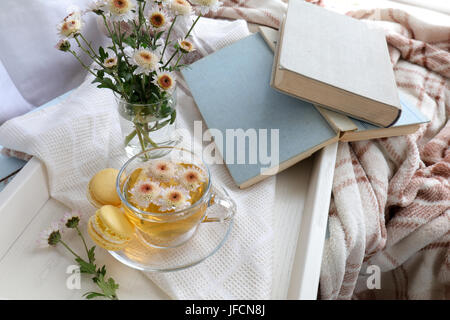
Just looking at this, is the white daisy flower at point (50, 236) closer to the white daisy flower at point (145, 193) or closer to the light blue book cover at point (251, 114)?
the white daisy flower at point (145, 193)

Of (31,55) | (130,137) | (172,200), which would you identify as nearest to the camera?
(172,200)

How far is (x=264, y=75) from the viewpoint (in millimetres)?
593

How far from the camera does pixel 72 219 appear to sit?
45 cm

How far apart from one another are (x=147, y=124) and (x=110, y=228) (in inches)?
5.3

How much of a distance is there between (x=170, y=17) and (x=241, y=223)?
251 millimetres

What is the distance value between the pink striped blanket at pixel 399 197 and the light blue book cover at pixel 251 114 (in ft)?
0.28

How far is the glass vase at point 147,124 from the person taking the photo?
0.44 metres

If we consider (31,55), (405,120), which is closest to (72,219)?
(31,55)

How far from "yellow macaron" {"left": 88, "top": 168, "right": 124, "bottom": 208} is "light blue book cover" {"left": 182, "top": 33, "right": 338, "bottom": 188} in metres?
0.15

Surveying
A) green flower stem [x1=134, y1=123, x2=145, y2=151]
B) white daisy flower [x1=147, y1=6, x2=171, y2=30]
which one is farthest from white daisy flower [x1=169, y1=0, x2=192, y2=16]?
green flower stem [x1=134, y1=123, x2=145, y2=151]

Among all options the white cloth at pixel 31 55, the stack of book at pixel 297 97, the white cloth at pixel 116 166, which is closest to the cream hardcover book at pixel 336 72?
the stack of book at pixel 297 97

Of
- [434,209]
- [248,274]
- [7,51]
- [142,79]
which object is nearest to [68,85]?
[7,51]

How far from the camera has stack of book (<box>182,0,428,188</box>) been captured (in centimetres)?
51

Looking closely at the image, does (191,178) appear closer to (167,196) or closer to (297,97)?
(167,196)
